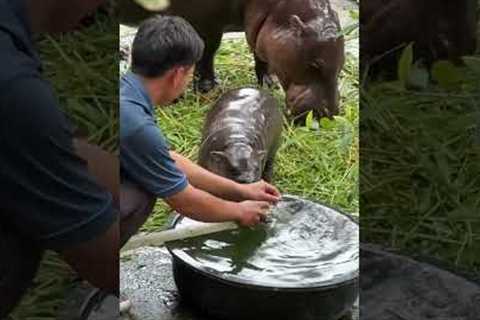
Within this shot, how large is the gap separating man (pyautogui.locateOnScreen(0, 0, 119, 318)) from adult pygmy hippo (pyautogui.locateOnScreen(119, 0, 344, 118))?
1.20 feet

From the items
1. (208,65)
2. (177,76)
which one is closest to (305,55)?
(208,65)

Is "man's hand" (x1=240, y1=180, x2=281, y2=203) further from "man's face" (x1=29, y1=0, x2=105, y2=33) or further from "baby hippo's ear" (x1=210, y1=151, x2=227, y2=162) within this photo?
"man's face" (x1=29, y1=0, x2=105, y2=33)

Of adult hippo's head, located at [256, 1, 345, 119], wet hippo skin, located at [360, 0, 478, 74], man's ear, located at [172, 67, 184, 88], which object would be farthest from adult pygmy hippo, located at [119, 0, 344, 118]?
wet hippo skin, located at [360, 0, 478, 74]

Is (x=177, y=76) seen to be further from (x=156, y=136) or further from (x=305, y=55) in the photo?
(x=305, y=55)

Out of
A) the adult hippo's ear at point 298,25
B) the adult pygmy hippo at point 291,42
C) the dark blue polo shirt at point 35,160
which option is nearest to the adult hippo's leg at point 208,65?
the adult pygmy hippo at point 291,42

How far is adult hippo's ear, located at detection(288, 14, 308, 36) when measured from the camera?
142 cm

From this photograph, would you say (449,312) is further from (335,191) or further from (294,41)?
(294,41)

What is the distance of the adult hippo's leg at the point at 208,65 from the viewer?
1404 mm

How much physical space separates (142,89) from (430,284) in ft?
1.41

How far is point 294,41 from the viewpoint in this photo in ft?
4.70

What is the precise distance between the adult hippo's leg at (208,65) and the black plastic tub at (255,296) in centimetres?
20

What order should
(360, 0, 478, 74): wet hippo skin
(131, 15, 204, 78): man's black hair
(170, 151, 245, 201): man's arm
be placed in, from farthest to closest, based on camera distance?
(170, 151, 245, 201): man's arm
(131, 15, 204, 78): man's black hair
(360, 0, 478, 74): wet hippo skin

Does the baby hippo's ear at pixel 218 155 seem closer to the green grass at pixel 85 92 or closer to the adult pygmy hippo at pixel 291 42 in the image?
the adult pygmy hippo at pixel 291 42

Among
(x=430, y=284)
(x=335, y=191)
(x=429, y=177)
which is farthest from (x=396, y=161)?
(x=335, y=191)
